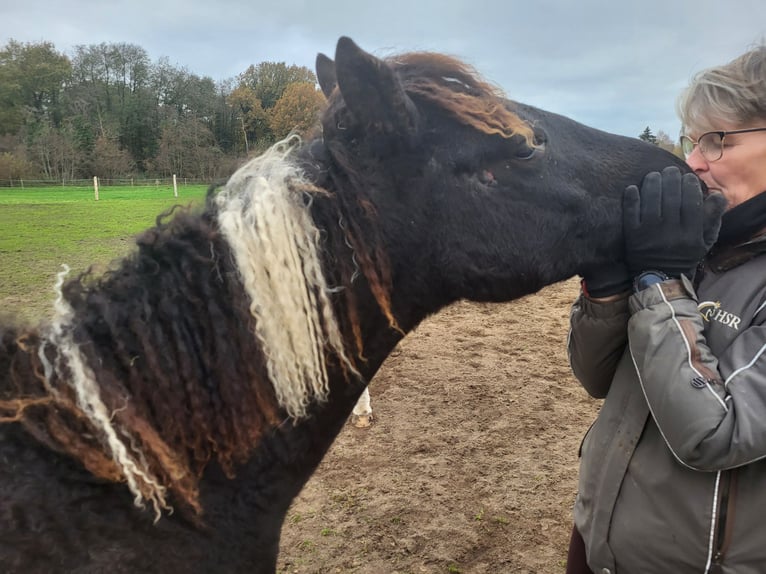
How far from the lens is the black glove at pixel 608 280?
1.80 meters

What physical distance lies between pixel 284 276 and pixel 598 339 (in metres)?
1.19

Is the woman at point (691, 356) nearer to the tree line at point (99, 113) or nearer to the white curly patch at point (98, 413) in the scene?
the white curly patch at point (98, 413)

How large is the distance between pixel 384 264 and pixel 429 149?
16.9 inches

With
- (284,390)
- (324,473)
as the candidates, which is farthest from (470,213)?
(324,473)

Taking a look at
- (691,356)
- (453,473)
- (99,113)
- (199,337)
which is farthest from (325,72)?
(99,113)

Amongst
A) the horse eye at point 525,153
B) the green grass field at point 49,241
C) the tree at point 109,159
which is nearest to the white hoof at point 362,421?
the green grass field at point 49,241

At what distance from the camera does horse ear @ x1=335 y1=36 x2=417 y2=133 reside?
1485 mm

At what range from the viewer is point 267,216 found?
1.51 metres

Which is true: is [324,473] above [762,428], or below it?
below

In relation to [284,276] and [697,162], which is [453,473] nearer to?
[697,162]

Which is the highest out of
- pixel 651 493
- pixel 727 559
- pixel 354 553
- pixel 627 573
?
pixel 651 493

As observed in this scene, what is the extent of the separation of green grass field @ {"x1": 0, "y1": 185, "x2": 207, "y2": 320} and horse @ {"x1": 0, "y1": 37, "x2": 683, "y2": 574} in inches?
13.6

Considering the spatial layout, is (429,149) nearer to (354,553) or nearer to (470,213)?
(470,213)

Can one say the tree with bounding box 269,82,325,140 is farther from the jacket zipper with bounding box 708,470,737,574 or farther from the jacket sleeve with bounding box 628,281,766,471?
the jacket zipper with bounding box 708,470,737,574
